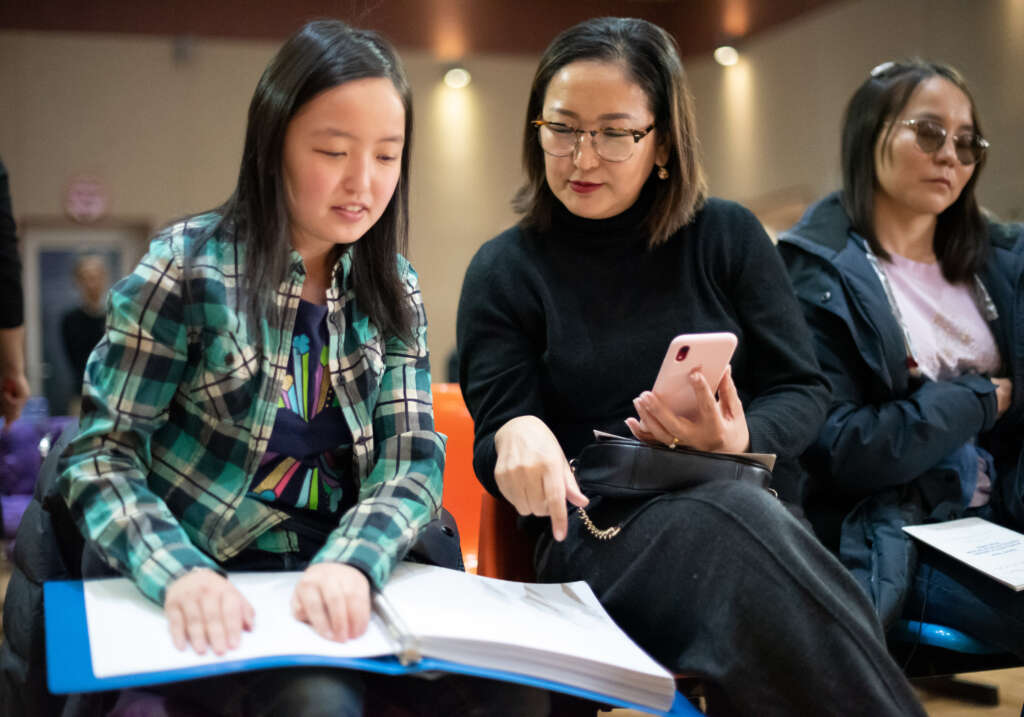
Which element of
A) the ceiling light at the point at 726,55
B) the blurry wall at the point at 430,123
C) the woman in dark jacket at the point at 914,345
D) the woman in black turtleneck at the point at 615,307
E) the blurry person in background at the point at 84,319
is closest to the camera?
the woman in black turtleneck at the point at 615,307

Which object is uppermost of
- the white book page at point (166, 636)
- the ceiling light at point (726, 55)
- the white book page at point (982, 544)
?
the ceiling light at point (726, 55)

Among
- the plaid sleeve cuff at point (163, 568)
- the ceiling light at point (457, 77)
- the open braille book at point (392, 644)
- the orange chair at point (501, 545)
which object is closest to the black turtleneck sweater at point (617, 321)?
the orange chair at point (501, 545)

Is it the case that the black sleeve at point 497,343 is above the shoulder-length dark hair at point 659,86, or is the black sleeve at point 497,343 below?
below

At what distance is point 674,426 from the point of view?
1.36 m

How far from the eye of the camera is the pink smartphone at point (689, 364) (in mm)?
1259

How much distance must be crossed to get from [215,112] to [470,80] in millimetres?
2192

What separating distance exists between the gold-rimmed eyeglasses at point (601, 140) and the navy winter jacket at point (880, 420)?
61 centimetres

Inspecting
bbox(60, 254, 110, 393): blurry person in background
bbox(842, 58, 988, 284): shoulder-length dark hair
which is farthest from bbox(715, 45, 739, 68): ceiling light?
bbox(842, 58, 988, 284): shoulder-length dark hair

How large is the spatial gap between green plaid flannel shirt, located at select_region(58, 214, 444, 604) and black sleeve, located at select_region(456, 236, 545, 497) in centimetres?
27

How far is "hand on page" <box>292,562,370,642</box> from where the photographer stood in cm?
99

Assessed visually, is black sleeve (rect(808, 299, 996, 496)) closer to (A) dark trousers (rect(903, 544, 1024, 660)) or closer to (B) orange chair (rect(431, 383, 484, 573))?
(A) dark trousers (rect(903, 544, 1024, 660))

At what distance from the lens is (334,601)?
1.01 meters

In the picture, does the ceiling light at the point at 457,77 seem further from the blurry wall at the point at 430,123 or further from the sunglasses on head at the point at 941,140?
the sunglasses on head at the point at 941,140

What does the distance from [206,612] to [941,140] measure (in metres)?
1.81
